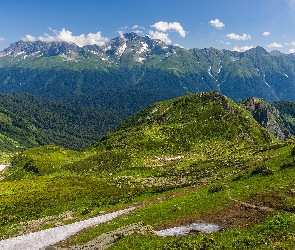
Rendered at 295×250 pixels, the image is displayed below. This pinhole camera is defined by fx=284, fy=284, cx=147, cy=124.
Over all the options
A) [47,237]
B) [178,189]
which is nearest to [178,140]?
[178,189]

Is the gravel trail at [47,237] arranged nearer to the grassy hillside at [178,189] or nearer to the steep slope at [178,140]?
the grassy hillside at [178,189]

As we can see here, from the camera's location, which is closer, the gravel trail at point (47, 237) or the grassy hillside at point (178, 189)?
the grassy hillside at point (178, 189)

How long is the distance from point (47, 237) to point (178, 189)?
2636 cm

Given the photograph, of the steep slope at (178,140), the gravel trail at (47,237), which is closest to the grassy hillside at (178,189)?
the steep slope at (178,140)

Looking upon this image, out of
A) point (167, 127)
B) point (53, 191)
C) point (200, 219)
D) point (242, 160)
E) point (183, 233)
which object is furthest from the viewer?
point (167, 127)

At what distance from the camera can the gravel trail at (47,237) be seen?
131 ft

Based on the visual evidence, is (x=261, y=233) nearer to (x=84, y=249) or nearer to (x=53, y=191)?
(x=84, y=249)

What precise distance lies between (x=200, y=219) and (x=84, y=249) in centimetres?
1443

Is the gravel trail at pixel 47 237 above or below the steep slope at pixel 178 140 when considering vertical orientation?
below

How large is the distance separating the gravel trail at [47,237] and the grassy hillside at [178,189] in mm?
3012

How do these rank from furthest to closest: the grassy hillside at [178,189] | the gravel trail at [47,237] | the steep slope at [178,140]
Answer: the steep slope at [178,140], the gravel trail at [47,237], the grassy hillside at [178,189]

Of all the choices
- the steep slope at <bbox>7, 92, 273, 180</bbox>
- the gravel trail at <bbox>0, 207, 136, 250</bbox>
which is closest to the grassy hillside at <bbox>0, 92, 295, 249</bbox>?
the steep slope at <bbox>7, 92, 273, 180</bbox>

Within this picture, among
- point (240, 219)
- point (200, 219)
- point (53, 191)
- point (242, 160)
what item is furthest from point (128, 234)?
point (242, 160)

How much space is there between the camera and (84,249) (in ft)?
109
